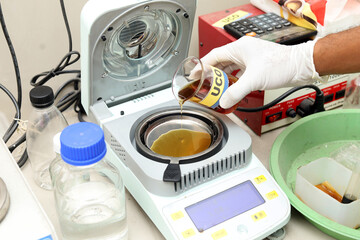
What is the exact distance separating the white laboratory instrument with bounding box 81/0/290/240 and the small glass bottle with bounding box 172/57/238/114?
5 centimetres

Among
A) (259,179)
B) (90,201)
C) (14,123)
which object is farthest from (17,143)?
(259,179)

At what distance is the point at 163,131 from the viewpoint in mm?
1194

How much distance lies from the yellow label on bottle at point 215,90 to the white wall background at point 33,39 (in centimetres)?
57

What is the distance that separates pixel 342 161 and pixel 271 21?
50 centimetres

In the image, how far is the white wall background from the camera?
1.35 meters

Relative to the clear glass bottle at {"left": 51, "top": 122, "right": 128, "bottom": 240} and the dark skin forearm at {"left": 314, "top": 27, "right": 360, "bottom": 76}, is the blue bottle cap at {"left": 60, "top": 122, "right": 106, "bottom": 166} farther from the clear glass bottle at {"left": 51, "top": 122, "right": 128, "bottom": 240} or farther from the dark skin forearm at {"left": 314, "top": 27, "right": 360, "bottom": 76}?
the dark skin forearm at {"left": 314, "top": 27, "right": 360, "bottom": 76}

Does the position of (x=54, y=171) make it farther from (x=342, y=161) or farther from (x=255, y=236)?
(x=342, y=161)

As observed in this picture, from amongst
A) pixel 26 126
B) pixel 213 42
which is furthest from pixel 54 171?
pixel 213 42

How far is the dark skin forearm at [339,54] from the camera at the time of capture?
3.84 feet

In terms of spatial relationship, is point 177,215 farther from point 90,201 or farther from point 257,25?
point 257,25

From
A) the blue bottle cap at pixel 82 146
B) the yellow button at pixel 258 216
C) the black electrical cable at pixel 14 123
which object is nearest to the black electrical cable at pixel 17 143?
the black electrical cable at pixel 14 123

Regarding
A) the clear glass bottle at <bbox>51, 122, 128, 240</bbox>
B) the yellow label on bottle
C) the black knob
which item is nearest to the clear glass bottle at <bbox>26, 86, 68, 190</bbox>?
the clear glass bottle at <bbox>51, 122, 128, 240</bbox>

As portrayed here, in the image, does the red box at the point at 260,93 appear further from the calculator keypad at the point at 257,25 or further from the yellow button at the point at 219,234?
the yellow button at the point at 219,234

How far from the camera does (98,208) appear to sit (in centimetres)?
102
